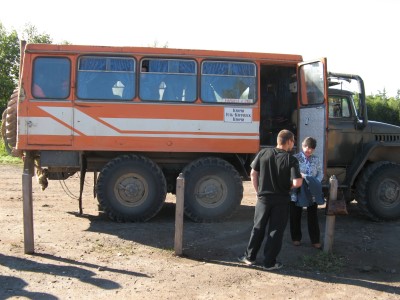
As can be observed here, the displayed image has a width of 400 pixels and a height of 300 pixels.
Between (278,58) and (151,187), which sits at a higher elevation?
(278,58)

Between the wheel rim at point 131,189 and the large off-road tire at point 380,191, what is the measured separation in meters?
4.14

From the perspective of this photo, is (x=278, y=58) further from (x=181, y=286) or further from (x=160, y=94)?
(x=181, y=286)

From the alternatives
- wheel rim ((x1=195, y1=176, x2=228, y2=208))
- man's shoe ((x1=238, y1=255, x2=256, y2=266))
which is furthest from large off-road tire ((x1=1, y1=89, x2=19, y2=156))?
man's shoe ((x1=238, y1=255, x2=256, y2=266))

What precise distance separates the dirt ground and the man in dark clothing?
399mm

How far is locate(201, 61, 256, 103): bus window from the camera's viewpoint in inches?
339

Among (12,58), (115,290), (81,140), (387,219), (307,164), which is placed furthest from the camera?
(12,58)

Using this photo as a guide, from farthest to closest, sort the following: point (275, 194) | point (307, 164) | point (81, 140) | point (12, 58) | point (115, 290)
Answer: point (12, 58) < point (81, 140) < point (307, 164) < point (275, 194) < point (115, 290)

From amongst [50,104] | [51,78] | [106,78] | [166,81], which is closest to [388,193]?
[166,81]

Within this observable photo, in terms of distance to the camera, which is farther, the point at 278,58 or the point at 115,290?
the point at 278,58

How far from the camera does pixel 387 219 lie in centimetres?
890

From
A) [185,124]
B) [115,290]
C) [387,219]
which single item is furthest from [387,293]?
[185,124]

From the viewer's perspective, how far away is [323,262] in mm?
6258

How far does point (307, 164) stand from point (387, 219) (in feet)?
10.1

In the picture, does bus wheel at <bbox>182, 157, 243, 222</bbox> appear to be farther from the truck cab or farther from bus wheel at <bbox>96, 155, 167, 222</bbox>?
the truck cab
